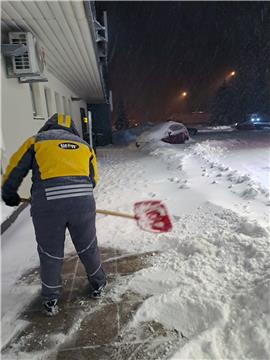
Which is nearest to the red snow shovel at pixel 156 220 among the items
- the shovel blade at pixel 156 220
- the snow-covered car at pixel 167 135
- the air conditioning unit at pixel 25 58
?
the shovel blade at pixel 156 220

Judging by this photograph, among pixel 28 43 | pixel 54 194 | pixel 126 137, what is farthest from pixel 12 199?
pixel 126 137

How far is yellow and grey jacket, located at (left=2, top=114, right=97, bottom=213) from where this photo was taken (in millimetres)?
2703

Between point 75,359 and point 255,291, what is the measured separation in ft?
5.00

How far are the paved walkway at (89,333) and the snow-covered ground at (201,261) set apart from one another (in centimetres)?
10

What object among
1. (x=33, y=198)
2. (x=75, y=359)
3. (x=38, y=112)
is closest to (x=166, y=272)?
(x=75, y=359)

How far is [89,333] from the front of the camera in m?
2.58

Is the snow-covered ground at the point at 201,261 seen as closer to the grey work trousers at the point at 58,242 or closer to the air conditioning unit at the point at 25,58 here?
the grey work trousers at the point at 58,242

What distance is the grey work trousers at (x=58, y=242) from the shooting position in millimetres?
2717

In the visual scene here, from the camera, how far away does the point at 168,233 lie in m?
4.30

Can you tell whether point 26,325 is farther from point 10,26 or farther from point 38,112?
point 38,112

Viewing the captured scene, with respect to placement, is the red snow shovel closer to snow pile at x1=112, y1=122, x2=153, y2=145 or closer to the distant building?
the distant building

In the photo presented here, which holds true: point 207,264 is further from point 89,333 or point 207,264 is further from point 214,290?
point 89,333

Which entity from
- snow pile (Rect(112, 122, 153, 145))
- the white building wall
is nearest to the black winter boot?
the white building wall

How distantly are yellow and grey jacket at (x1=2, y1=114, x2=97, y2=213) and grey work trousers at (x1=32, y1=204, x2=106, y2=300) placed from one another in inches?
4.0
